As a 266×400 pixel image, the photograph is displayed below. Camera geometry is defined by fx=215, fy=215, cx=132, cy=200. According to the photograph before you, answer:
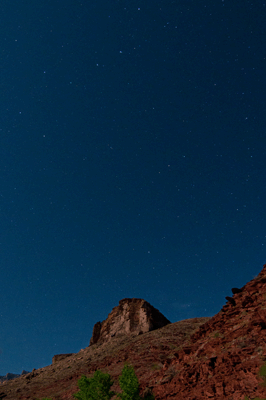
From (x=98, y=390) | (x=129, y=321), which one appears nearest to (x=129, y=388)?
(x=98, y=390)

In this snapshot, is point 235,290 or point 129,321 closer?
point 235,290

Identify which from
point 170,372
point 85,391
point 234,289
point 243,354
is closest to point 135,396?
point 170,372

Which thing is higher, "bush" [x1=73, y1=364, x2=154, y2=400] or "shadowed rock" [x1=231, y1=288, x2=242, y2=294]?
"shadowed rock" [x1=231, y1=288, x2=242, y2=294]

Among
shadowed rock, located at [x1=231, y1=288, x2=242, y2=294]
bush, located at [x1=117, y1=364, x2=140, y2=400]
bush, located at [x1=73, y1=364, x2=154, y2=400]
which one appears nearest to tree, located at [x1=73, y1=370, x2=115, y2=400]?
bush, located at [x1=73, y1=364, x2=154, y2=400]

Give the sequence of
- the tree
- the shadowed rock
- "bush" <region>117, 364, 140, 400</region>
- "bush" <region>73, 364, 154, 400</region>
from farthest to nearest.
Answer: the shadowed rock < the tree < "bush" <region>73, 364, 154, 400</region> < "bush" <region>117, 364, 140, 400</region>

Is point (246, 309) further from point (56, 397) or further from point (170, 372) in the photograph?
point (56, 397)

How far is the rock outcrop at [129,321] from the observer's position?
59.4m

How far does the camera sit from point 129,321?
63844mm

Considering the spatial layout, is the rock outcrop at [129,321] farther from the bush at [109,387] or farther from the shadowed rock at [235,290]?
the bush at [109,387]

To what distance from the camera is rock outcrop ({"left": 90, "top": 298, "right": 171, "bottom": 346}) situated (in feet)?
195

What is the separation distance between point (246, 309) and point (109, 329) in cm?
5963

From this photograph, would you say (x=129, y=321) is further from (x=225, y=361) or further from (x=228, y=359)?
(x=228, y=359)

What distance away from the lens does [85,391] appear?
19359 millimetres

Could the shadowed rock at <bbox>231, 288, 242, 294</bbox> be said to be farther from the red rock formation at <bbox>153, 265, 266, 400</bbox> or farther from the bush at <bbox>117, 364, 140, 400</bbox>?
the bush at <bbox>117, 364, 140, 400</bbox>
